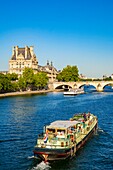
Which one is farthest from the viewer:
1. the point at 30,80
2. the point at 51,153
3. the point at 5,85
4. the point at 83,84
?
the point at 83,84

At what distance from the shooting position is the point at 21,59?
165 metres

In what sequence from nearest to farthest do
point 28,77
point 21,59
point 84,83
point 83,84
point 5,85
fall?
point 5,85
point 28,77
point 84,83
point 83,84
point 21,59

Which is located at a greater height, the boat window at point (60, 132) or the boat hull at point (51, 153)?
the boat window at point (60, 132)

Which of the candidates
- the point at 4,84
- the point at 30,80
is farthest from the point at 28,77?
the point at 4,84

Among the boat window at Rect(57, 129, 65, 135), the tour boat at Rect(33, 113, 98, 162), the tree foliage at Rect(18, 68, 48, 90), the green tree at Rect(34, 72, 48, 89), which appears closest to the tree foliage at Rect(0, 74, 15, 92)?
the tree foliage at Rect(18, 68, 48, 90)

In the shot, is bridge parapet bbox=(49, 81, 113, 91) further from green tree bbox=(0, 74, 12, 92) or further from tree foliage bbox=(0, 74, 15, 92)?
green tree bbox=(0, 74, 12, 92)

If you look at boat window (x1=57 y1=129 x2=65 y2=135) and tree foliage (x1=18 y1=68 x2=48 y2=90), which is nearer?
boat window (x1=57 y1=129 x2=65 y2=135)

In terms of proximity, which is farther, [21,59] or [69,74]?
[69,74]

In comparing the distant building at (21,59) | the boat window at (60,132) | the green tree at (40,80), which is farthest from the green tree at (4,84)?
the boat window at (60,132)

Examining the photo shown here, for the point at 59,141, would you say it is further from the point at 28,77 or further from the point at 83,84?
the point at 83,84

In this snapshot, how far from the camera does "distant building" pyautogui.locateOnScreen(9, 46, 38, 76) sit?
16450cm

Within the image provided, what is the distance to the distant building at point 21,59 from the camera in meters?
164

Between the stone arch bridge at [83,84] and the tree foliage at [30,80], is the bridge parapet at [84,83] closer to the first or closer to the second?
the stone arch bridge at [83,84]

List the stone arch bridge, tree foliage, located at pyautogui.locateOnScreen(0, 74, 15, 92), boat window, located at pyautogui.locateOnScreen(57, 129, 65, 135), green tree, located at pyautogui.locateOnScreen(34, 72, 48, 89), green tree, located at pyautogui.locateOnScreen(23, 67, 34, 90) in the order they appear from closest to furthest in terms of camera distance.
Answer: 1. boat window, located at pyautogui.locateOnScreen(57, 129, 65, 135)
2. tree foliage, located at pyautogui.locateOnScreen(0, 74, 15, 92)
3. green tree, located at pyautogui.locateOnScreen(23, 67, 34, 90)
4. green tree, located at pyautogui.locateOnScreen(34, 72, 48, 89)
5. the stone arch bridge
